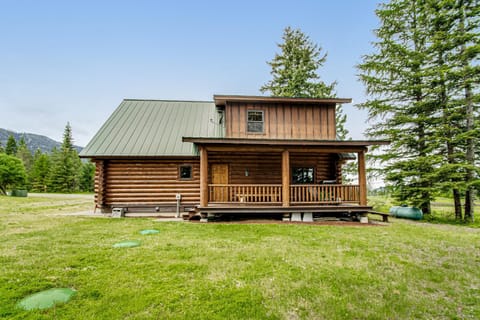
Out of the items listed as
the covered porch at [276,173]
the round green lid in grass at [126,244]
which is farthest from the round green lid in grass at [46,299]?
the covered porch at [276,173]

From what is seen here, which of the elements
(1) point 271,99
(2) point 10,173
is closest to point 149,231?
(1) point 271,99

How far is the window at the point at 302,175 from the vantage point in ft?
41.6

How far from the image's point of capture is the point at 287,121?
12.6 meters

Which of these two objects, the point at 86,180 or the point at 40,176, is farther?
the point at 86,180

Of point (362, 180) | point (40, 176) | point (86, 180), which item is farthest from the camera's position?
point (86, 180)

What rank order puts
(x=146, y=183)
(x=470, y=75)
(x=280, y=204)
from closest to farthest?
(x=280, y=204), (x=470, y=75), (x=146, y=183)

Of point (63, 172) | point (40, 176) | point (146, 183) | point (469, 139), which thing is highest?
point (469, 139)

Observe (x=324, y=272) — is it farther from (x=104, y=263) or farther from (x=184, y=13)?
(x=184, y=13)

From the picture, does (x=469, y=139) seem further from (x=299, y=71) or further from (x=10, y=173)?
(x=10, y=173)

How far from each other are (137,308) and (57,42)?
2078 cm

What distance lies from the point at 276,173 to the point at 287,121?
295cm

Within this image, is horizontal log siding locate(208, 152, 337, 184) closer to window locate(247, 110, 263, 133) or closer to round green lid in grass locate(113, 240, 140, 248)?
window locate(247, 110, 263, 133)

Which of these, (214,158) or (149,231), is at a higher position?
(214,158)

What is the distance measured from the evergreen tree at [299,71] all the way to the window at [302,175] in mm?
12388
